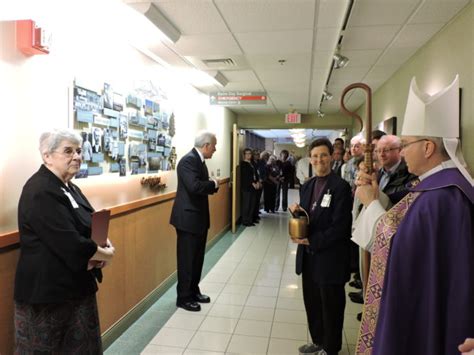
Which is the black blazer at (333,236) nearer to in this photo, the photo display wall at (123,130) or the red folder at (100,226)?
the red folder at (100,226)

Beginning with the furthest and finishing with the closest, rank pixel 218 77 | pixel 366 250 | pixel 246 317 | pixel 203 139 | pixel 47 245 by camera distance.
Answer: pixel 218 77 < pixel 203 139 < pixel 246 317 < pixel 366 250 < pixel 47 245

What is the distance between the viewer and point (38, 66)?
79.2 inches

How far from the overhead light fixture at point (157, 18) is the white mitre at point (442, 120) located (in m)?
1.76

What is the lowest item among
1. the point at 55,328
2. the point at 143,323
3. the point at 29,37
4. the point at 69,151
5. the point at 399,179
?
the point at 143,323

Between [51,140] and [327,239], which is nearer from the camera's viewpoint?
[51,140]

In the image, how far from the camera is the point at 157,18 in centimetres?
247

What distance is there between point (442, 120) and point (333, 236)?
97 cm

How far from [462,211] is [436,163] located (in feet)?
0.77

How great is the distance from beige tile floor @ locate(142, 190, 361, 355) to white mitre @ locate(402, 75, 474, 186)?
1820mm

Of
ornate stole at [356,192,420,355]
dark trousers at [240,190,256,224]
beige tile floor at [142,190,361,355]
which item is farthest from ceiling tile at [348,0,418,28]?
dark trousers at [240,190,256,224]

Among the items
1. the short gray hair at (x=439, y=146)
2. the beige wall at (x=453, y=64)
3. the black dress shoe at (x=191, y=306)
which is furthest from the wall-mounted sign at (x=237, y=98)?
the short gray hair at (x=439, y=146)

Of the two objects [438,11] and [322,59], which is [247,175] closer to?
[322,59]

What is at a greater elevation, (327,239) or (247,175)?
(247,175)

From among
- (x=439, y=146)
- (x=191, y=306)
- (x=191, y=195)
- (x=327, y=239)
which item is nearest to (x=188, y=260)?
(x=191, y=306)
